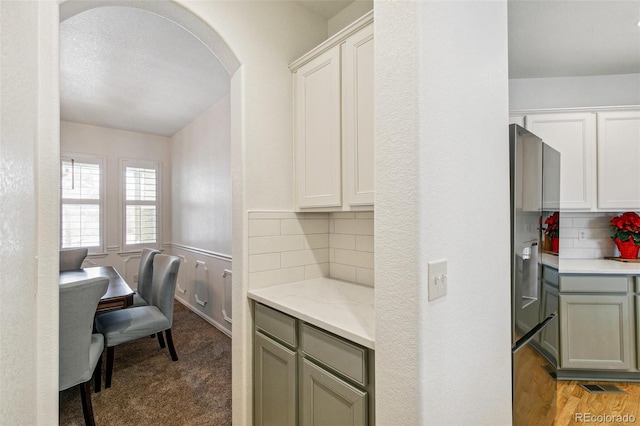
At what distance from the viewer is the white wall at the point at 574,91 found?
288 centimetres

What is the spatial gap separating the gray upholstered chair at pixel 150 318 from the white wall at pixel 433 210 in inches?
87.7

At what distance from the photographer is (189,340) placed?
3240 millimetres

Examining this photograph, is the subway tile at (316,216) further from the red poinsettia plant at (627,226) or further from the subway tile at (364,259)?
the red poinsettia plant at (627,226)

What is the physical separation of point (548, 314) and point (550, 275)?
215mm

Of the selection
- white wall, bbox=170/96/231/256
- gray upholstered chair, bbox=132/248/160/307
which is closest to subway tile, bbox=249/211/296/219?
white wall, bbox=170/96/231/256

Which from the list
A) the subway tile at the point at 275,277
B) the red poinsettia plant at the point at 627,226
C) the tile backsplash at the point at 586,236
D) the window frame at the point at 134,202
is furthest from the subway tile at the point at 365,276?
the window frame at the point at 134,202

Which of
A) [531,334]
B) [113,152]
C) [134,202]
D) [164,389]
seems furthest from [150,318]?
[113,152]

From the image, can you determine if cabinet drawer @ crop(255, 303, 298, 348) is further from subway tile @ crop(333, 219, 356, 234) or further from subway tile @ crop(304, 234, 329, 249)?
subway tile @ crop(333, 219, 356, 234)

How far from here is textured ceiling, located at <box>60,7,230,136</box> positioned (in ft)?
7.12

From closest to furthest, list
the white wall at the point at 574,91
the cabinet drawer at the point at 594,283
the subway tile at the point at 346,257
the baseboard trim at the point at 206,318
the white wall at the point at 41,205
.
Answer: the white wall at the point at 41,205 < the subway tile at the point at 346,257 < the cabinet drawer at the point at 594,283 < the white wall at the point at 574,91 < the baseboard trim at the point at 206,318

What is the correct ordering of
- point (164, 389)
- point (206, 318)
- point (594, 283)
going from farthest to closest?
point (206, 318), point (594, 283), point (164, 389)

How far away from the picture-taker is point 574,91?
2.97 meters

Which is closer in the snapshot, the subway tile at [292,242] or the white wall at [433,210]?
the white wall at [433,210]

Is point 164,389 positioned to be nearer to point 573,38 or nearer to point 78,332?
point 78,332
